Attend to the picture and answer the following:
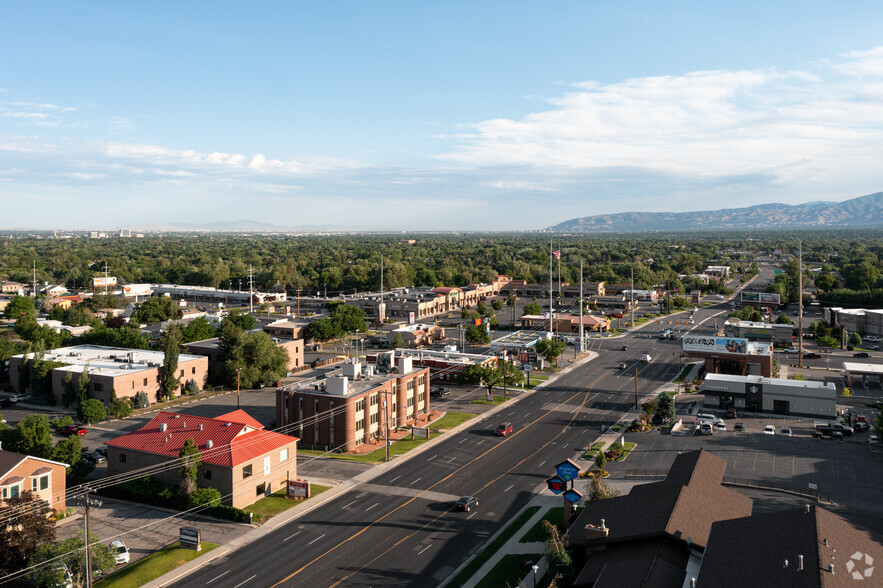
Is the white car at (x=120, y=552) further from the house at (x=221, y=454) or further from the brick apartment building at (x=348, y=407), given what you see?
the brick apartment building at (x=348, y=407)

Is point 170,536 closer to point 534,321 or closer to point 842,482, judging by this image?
point 842,482

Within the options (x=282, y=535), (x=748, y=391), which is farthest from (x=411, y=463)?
(x=748, y=391)

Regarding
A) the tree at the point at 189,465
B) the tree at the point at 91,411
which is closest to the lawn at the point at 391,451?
the tree at the point at 189,465

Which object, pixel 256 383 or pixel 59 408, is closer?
pixel 59 408

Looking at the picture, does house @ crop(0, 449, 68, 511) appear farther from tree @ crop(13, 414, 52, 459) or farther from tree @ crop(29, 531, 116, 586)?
tree @ crop(29, 531, 116, 586)

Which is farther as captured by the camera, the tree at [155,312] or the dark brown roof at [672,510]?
the tree at [155,312]
